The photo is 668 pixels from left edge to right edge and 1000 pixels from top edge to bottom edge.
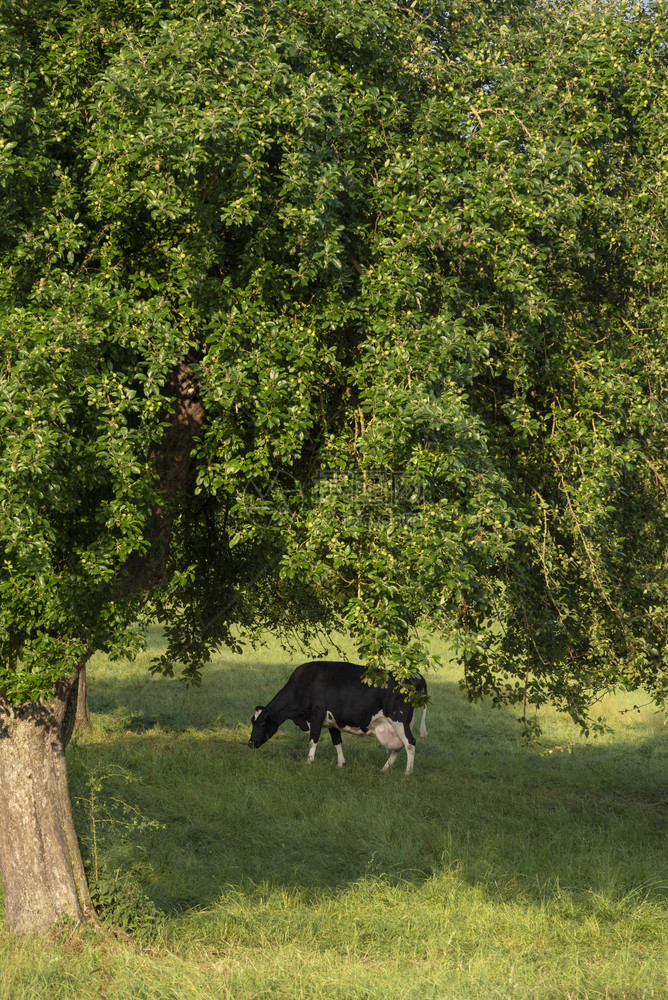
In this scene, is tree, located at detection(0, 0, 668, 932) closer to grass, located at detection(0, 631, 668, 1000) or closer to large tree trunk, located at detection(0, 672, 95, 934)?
large tree trunk, located at detection(0, 672, 95, 934)

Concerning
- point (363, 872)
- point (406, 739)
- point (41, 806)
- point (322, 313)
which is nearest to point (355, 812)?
point (363, 872)

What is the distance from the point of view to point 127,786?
52.6 ft

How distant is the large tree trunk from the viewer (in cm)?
987

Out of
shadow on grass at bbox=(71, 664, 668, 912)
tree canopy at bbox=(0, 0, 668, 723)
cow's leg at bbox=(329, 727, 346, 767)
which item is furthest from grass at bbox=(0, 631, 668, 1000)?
tree canopy at bbox=(0, 0, 668, 723)

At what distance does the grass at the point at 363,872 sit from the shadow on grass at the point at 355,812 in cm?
5

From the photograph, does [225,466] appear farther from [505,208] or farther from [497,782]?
[497,782]

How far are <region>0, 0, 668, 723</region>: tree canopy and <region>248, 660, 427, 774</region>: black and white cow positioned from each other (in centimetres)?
1054

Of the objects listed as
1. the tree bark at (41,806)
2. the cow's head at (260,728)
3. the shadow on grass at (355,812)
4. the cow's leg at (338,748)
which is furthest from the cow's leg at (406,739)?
the tree bark at (41,806)

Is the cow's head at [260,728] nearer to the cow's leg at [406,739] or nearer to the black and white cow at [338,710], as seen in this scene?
the black and white cow at [338,710]

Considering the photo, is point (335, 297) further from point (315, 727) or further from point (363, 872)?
point (315, 727)

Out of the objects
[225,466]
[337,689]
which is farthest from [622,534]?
[337,689]

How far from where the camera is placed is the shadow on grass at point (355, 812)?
12375 millimetres

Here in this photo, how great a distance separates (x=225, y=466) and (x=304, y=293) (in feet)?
6.94

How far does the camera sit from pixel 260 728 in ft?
66.8
